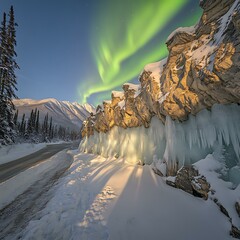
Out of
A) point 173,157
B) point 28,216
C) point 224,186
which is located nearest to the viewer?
point 224,186

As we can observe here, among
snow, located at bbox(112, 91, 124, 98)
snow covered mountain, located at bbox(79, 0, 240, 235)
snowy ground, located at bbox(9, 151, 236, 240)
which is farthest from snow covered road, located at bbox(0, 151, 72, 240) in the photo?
snow, located at bbox(112, 91, 124, 98)

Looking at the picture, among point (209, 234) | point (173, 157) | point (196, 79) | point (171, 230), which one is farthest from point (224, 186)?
point (196, 79)

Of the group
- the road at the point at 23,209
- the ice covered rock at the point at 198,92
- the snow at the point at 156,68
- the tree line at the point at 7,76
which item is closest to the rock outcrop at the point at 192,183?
the ice covered rock at the point at 198,92

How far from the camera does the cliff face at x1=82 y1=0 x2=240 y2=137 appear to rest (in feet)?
11.8

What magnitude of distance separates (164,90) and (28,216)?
6.91 m

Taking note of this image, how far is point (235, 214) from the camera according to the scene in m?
3.21

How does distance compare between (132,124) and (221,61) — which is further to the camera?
(132,124)

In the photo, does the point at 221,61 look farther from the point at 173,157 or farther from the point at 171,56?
the point at 173,157

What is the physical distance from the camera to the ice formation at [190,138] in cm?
429

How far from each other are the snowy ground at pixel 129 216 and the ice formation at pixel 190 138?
60.0 inches

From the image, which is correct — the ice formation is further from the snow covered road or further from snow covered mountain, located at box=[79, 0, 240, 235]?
the snow covered road

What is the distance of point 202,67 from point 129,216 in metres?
4.72

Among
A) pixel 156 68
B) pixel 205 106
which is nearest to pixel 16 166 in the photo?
pixel 156 68

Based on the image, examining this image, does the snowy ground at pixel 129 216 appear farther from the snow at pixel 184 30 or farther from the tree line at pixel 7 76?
the tree line at pixel 7 76
